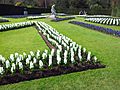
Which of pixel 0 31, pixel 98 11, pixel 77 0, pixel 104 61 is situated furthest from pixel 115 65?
pixel 77 0

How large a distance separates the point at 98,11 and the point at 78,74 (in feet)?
161

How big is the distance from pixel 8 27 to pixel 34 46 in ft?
26.3

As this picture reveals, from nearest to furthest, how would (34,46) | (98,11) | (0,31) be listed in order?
(34,46), (0,31), (98,11)

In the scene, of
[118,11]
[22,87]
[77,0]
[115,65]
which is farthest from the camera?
[77,0]

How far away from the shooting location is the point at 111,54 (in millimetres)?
11250

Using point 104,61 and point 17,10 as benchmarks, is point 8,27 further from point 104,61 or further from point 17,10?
point 17,10

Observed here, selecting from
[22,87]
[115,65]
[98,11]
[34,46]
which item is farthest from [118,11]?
[22,87]

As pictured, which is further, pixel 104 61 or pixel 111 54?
pixel 111 54

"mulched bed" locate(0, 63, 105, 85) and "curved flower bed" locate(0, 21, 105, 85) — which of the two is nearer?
"mulched bed" locate(0, 63, 105, 85)

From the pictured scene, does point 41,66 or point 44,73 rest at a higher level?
point 41,66

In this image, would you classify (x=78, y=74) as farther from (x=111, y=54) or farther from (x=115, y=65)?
(x=111, y=54)

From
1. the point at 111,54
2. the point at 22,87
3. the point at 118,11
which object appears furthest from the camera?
the point at 118,11

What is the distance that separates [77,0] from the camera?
60844 mm

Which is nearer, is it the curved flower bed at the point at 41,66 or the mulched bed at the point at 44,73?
the mulched bed at the point at 44,73
